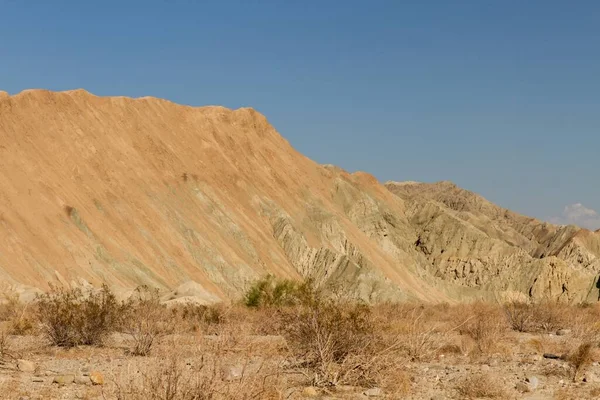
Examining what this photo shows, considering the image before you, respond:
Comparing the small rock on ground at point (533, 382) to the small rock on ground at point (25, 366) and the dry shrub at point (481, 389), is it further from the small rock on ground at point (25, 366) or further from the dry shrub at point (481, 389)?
the small rock on ground at point (25, 366)

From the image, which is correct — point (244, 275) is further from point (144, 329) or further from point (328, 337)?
point (328, 337)

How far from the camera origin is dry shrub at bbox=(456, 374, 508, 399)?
11203mm

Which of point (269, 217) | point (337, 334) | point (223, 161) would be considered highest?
point (223, 161)

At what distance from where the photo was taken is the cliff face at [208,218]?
4959 cm

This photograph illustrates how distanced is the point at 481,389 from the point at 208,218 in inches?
2008

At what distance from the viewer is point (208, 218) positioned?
61250 millimetres

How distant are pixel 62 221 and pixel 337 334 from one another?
4138 cm

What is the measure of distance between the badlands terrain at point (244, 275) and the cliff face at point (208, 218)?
18 cm

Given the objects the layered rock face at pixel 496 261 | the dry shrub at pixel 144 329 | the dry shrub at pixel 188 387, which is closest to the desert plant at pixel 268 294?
the dry shrub at pixel 144 329

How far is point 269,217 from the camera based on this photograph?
66500 millimetres

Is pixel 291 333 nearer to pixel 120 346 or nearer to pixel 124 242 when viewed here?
pixel 120 346

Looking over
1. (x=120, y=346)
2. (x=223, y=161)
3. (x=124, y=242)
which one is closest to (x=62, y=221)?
(x=124, y=242)

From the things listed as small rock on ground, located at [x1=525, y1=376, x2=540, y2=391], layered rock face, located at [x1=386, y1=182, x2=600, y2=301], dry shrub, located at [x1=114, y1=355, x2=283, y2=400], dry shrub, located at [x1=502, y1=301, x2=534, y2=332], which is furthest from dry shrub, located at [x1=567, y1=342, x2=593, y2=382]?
layered rock face, located at [x1=386, y1=182, x2=600, y2=301]

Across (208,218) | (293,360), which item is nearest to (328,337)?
(293,360)
